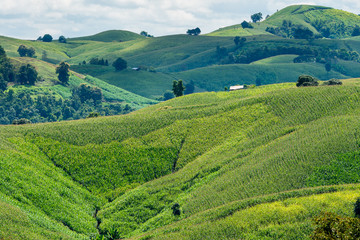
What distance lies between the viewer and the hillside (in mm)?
60219

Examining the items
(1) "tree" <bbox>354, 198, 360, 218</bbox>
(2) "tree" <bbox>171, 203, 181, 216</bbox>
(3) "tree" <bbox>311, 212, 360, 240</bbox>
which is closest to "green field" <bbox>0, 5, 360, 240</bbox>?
(2) "tree" <bbox>171, 203, 181, 216</bbox>

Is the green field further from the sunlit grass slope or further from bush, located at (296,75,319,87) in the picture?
bush, located at (296,75,319,87)

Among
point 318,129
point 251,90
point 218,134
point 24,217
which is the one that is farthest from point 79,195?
point 251,90

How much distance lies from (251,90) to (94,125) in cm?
5490

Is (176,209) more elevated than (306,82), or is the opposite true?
(306,82)

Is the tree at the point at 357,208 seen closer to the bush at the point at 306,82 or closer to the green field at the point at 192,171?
the green field at the point at 192,171

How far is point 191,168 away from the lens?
84.6m

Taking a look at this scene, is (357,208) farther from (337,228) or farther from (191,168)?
→ (191,168)

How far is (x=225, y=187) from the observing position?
7144cm

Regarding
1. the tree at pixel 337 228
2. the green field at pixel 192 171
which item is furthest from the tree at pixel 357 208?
the tree at pixel 337 228

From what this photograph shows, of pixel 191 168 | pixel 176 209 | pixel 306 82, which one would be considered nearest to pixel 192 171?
pixel 191 168

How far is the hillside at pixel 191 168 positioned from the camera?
6022 cm

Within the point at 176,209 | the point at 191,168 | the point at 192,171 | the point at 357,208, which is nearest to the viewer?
the point at 357,208

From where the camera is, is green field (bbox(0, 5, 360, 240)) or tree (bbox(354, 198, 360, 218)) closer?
tree (bbox(354, 198, 360, 218))
